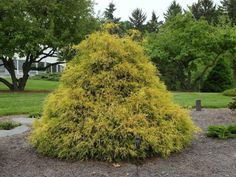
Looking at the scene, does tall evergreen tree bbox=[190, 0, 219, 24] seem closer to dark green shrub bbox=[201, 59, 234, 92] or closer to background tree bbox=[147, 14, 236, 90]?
background tree bbox=[147, 14, 236, 90]

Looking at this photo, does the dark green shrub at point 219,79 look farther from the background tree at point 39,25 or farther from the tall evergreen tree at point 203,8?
the tall evergreen tree at point 203,8

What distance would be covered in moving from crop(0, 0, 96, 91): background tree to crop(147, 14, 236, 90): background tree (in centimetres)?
436

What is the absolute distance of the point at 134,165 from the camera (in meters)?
4.99

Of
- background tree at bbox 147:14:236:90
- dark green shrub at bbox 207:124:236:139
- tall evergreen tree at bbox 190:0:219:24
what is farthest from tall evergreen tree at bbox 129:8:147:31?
dark green shrub at bbox 207:124:236:139

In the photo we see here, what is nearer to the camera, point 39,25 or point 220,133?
point 220,133

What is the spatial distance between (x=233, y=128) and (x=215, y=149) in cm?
116

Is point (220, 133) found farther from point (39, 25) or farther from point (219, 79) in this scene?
point (219, 79)

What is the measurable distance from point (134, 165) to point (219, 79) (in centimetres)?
2012

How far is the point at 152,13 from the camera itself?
5941 centimetres

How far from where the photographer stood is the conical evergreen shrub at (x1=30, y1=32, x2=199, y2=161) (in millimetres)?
5105

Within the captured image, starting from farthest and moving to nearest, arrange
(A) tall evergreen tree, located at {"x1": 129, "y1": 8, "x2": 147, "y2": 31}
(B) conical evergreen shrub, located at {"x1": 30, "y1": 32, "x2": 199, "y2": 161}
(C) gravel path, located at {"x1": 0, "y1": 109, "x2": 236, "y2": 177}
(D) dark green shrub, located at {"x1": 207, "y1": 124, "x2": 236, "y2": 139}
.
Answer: (A) tall evergreen tree, located at {"x1": 129, "y1": 8, "x2": 147, "y2": 31}
(D) dark green shrub, located at {"x1": 207, "y1": 124, "x2": 236, "y2": 139}
(B) conical evergreen shrub, located at {"x1": 30, "y1": 32, "x2": 199, "y2": 161}
(C) gravel path, located at {"x1": 0, "y1": 109, "x2": 236, "y2": 177}

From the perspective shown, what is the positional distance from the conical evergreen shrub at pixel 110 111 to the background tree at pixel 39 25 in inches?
558

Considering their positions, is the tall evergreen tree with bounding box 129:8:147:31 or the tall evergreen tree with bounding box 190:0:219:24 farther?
the tall evergreen tree with bounding box 129:8:147:31

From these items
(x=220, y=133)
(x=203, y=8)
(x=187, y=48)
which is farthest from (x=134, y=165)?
(x=203, y=8)
